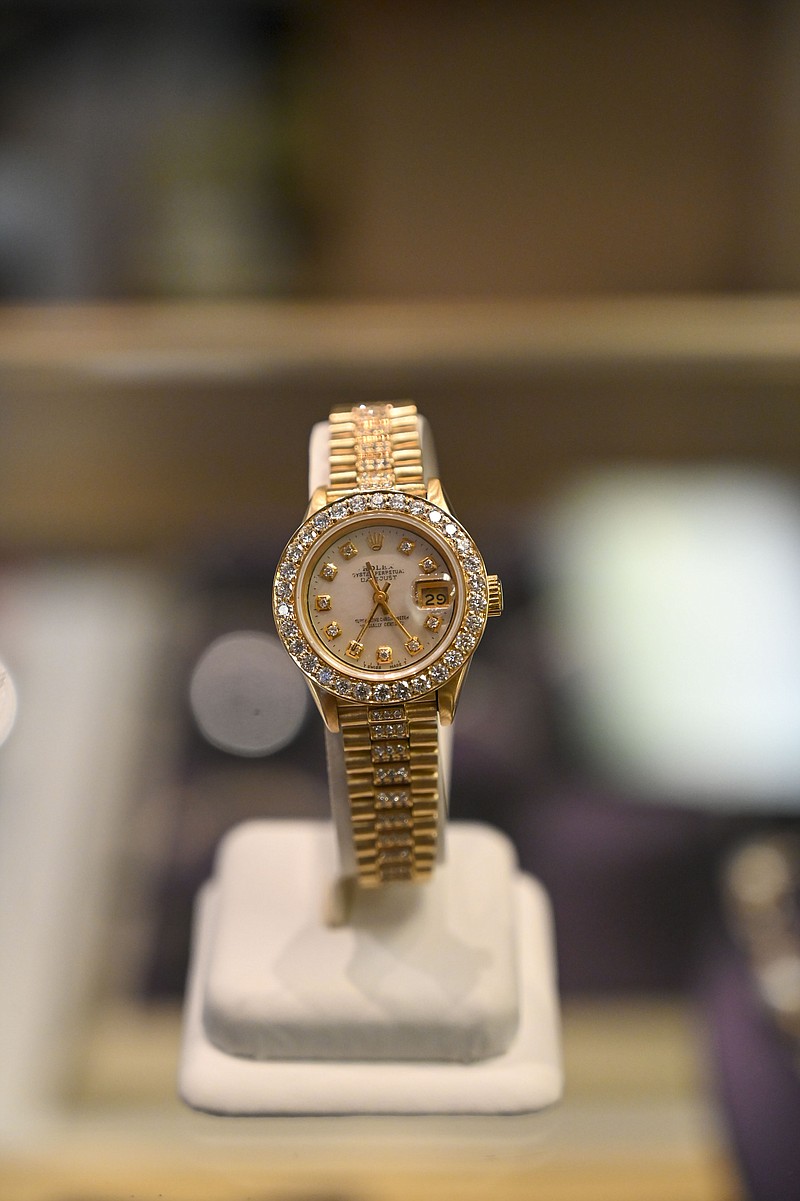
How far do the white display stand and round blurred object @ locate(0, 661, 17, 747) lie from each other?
28cm

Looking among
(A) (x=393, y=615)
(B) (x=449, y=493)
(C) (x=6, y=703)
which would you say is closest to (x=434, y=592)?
(A) (x=393, y=615)

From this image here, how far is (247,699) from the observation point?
1.06m

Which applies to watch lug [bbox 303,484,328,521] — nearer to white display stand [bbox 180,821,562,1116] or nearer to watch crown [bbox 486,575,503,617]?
watch crown [bbox 486,575,503,617]

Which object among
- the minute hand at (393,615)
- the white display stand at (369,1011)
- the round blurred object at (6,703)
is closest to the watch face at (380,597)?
the minute hand at (393,615)

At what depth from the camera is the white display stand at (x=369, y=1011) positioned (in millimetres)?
610

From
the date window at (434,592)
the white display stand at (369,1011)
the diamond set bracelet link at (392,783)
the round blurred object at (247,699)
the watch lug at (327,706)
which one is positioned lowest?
the white display stand at (369,1011)

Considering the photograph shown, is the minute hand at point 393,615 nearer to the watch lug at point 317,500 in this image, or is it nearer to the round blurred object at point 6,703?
the watch lug at point 317,500

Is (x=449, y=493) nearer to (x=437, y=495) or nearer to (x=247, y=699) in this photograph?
(x=437, y=495)

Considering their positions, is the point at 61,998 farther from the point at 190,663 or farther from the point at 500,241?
the point at 500,241

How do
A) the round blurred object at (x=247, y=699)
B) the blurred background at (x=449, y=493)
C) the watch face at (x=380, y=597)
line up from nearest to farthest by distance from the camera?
the watch face at (x=380, y=597) → the blurred background at (x=449, y=493) → the round blurred object at (x=247, y=699)

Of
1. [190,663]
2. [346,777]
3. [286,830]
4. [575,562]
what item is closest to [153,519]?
[190,663]

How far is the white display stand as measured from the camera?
61 centimetres

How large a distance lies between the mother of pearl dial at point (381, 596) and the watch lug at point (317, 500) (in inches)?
0.7

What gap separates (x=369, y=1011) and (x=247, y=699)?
49 cm
